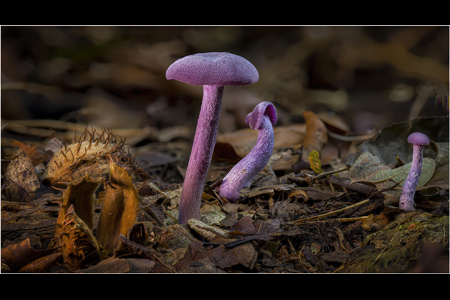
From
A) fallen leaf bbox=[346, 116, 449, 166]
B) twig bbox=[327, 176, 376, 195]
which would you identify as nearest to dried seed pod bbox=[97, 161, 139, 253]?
twig bbox=[327, 176, 376, 195]

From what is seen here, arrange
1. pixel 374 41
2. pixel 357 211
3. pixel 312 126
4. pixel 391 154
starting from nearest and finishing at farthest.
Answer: pixel 357 211, pixel 391 154, pixel 374 41, pixel 312 126

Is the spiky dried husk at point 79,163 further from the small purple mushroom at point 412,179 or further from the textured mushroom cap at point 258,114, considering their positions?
the small purple mushroom at point 412,179

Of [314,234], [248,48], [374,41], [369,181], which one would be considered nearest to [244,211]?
[314,234]

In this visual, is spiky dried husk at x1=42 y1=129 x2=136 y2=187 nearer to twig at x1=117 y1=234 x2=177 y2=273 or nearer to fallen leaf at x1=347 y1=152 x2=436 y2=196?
twig at x1=117 y1=234 x2=177 y2=273

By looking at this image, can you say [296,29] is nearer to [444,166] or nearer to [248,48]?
[248,48]

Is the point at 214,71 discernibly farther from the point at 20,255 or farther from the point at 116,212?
the point at 20,255

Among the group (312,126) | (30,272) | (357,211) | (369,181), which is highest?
(312,126)
